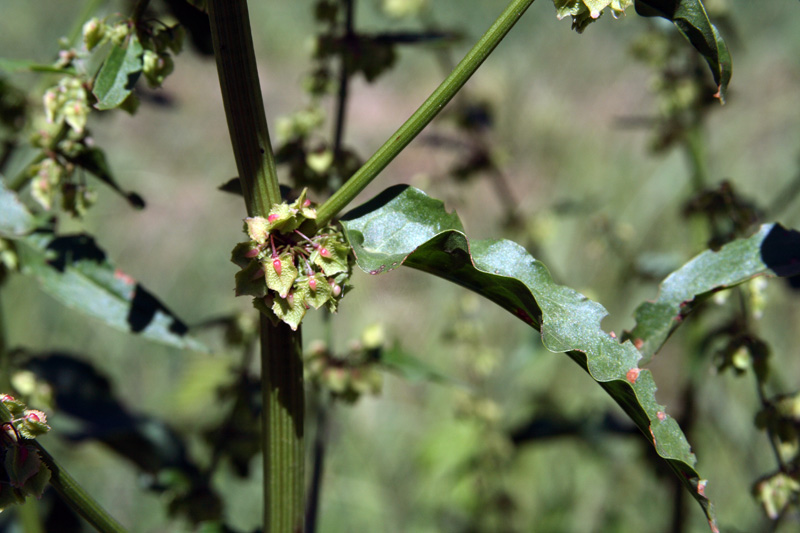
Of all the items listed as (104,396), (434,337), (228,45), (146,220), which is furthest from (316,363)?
(146,220)

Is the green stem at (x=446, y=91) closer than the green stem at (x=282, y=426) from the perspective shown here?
Yes

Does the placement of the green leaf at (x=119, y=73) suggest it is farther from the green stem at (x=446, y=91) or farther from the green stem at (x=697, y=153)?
the green stem at (x=697, y=153)

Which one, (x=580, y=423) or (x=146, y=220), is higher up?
(x=146, y=220)

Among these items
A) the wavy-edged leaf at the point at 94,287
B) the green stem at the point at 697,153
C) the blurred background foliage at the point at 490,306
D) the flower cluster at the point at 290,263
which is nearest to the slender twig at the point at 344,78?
the blurred background foliage at the point at 490,306

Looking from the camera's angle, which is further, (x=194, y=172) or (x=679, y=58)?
(x=194, y=172)

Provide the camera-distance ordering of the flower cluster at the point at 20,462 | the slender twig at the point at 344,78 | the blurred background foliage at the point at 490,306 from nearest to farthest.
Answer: the flower cluster at the point at 20,462
the slender twig at the point at 344,78
the blurred background foliage at the point at 490,306

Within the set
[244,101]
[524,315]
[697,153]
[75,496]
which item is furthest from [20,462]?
[697,153]

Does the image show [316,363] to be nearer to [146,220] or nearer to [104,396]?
[104,396]
